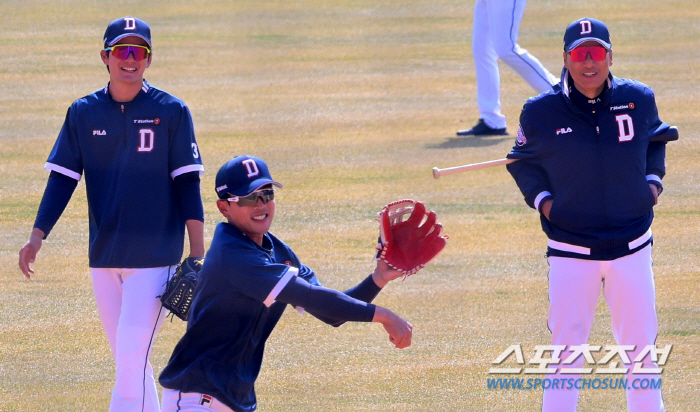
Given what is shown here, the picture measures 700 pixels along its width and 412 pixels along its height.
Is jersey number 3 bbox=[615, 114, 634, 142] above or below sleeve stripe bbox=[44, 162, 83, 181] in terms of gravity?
above

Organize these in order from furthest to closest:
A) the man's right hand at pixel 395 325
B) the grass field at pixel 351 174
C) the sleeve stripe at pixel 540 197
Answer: the grass field at pixel 351 174 < the sleeve stripe at pixel 540 197 < the man's right hand at pixel 395 325

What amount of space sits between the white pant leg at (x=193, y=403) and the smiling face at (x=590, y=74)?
7.54ft

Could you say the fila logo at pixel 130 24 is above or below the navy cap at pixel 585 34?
above

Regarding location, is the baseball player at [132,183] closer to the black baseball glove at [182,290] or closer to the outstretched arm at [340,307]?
the black baseball glove at [182,290]

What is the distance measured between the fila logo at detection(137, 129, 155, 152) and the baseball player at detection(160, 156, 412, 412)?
33.1 inches

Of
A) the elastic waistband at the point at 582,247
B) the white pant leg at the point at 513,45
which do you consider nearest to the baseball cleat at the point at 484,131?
the white pant leg at the point at 513,45

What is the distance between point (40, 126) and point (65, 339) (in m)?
5.64

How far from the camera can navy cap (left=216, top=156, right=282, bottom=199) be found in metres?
4.36

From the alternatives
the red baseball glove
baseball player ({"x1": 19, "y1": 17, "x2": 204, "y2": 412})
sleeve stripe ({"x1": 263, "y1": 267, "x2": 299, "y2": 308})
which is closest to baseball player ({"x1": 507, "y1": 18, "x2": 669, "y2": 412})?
the red baseball glove

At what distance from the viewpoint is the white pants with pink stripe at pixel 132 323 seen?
5012mm

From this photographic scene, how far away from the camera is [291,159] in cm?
1127

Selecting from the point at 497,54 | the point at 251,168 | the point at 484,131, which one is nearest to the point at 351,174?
the point at 484,131

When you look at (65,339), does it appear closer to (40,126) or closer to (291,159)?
(291,159)

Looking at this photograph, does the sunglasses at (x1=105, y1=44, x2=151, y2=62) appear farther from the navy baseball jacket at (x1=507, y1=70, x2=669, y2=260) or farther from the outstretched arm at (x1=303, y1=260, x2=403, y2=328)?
the navy baseball jacket at (x1=507, y1=70, x2=669, y2=260)
